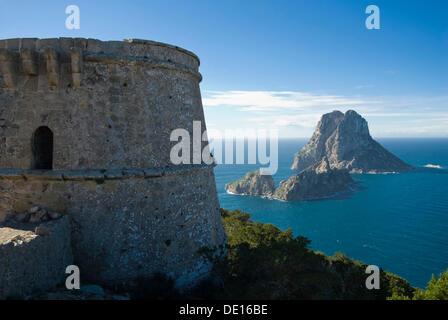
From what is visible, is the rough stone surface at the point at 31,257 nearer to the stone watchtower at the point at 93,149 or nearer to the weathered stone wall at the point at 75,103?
the stone watchtower at the point at 93,149

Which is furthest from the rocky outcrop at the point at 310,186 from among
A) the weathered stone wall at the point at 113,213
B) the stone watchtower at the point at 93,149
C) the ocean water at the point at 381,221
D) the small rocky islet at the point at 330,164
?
the stone watchtower at the point at 93,149

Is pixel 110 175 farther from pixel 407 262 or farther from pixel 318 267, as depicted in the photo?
pixel 407 262

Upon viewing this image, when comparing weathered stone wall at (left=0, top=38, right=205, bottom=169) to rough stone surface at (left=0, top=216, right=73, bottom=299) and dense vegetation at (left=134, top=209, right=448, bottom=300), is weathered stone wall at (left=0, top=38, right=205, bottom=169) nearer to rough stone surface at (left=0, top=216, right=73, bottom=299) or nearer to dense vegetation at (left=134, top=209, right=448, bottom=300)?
rough stone surface at (left=0, top=216, right=73, bottom=299)

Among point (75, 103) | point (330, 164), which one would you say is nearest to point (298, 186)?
point (330, 164)

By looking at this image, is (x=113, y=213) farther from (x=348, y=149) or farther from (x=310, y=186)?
(x=348, y=149)

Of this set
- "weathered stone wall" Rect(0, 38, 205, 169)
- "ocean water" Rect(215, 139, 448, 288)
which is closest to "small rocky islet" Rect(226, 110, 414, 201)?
"ocean water" Rect(215, 139, 448, 288)
